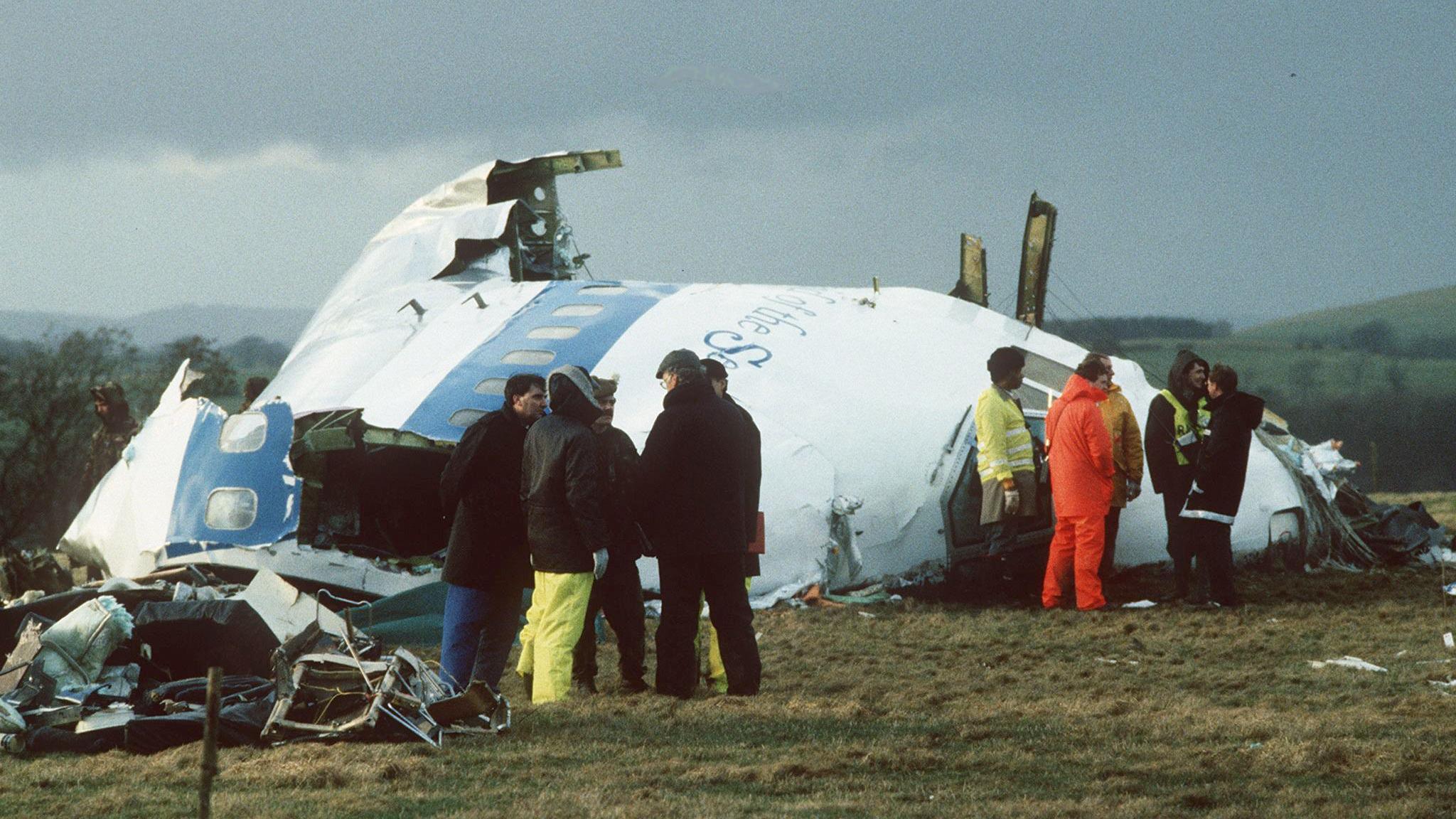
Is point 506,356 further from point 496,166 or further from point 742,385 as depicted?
point 496,166

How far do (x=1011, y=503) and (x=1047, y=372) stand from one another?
244cm

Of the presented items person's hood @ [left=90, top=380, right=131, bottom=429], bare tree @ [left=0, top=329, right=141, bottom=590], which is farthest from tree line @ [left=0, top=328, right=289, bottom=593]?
person's hood @ [left=90, top=380, right=131, bottom=429]

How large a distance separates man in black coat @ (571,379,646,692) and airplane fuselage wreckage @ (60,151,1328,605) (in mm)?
2931

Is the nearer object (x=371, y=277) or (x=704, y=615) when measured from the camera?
(x=704, y=615)

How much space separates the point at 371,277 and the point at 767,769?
441 inches

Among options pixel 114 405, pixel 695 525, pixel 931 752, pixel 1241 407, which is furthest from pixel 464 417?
pixel 931 752

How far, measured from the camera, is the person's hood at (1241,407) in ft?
39.2

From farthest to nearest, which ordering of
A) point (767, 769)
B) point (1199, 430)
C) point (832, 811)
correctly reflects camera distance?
1. point (1199, 430)
2. point (767, 769)
3. point (832, 811)

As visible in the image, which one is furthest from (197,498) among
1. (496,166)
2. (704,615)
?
(496,166)

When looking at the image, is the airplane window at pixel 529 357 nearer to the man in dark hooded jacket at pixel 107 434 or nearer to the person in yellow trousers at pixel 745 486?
the person in yellow trousers at pixel 745 486

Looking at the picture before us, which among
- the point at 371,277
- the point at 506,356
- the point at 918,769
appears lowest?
the point at 918,769

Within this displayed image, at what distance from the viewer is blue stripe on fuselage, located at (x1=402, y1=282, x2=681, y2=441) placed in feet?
42.0

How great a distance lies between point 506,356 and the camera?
13.4m

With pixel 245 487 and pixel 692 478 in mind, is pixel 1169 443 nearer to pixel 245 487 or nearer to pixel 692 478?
pixel 692 478
